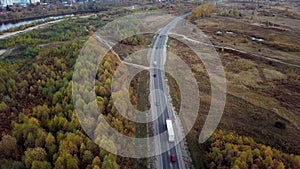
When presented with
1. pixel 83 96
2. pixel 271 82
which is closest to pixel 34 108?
pixel 83 96

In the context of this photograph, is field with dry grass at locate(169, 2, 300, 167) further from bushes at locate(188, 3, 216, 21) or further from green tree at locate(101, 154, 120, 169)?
bushes at locate(188, 3, 216, 21)

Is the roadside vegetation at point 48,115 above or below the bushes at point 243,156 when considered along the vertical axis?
above

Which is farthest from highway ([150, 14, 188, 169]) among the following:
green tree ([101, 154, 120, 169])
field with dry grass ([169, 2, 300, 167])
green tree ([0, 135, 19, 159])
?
green tree ([0, 135, 19, 159])

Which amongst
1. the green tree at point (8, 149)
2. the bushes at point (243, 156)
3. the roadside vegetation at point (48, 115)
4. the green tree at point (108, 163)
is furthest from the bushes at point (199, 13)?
the green tree at point (8, 149)

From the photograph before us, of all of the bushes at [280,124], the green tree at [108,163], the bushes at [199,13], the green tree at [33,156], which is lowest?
the bushes at [280,124]

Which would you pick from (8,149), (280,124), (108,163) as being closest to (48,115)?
(8,149)

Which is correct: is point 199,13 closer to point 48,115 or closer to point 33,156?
point 48,115

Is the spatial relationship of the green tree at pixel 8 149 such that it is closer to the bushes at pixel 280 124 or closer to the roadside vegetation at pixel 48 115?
the roadside vegetation at pixel 48 115

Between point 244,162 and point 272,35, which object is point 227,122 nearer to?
point 244,162

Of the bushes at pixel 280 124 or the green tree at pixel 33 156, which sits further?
the bushes at pixel 280 124
